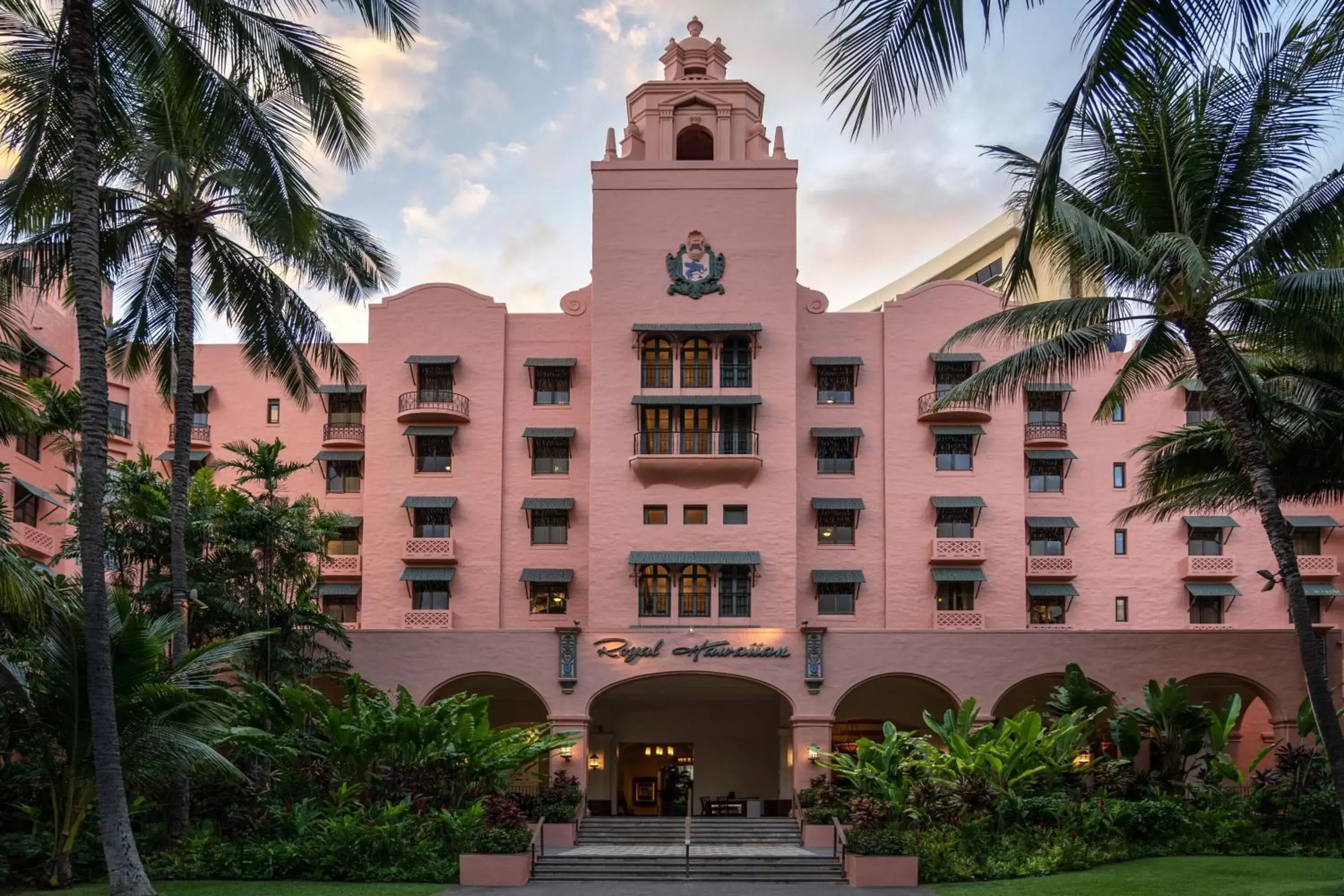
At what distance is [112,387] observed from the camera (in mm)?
40000

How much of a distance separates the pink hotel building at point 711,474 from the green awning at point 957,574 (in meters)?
0.07

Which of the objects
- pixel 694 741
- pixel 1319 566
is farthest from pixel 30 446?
pixel 1319 566

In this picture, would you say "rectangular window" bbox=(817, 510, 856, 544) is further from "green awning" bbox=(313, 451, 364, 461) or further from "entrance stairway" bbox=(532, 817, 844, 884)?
"green awning" bbox=(313, 451, 364, 461)

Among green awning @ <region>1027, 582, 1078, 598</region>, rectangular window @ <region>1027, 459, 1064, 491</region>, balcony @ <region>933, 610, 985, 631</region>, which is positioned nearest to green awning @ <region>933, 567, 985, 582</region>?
balcony @ <region>933, 610, 985, 631</region>

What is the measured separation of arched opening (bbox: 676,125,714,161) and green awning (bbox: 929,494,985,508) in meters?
12.4

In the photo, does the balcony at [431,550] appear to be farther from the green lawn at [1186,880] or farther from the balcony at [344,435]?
the green lawn at [1186,880]

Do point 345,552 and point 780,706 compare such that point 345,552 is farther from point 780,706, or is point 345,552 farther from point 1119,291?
point 1119,291

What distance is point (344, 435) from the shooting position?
1610 inches

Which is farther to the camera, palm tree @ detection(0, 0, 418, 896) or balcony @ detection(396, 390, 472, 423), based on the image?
balcony @ detection(396, 390, 472, 423)

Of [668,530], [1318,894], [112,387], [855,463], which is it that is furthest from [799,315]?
[1318,894]

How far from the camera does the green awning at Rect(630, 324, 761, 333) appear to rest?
38.1 m

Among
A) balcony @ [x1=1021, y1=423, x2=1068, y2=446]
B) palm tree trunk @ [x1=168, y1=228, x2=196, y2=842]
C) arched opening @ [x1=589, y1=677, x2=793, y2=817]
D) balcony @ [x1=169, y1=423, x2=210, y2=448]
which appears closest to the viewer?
palm tree trunk @ [x1=168, y1=228, x2=196, y2=842]

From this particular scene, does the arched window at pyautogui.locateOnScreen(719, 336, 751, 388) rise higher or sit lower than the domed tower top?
lower

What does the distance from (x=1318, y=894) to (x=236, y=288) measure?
69.6 ft
